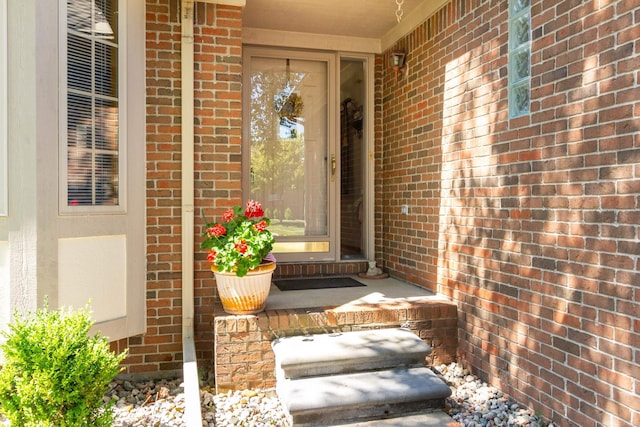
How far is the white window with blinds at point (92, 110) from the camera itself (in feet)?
10.0

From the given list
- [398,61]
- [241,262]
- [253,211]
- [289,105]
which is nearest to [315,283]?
[253,211]

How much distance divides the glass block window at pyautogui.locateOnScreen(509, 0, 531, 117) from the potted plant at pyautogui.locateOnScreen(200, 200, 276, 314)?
183 centimetres

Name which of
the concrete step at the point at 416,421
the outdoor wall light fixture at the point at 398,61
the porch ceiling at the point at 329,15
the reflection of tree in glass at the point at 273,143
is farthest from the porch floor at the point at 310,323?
the porch ceiling at the point at 329,15

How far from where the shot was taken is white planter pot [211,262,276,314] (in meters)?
3.24

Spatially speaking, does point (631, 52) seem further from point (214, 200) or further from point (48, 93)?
point (48, 93)

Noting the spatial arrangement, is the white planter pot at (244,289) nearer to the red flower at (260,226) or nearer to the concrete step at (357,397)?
the red flower at (260,226)

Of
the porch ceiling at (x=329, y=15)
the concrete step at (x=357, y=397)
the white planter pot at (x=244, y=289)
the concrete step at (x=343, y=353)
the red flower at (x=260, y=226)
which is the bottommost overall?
the concrete step at (x=357, y=397)

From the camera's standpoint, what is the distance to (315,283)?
4.59 meters

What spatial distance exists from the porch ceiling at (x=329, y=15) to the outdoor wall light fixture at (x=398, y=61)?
320mm

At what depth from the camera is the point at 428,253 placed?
Result: 4227 mm

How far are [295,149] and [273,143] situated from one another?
0.80ft

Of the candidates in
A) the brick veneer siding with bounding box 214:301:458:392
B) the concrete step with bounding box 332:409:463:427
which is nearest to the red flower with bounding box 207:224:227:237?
the brick veneer siding with bounding box 214:301:458:392

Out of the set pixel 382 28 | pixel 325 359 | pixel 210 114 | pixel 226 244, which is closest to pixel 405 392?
pixel 325 359

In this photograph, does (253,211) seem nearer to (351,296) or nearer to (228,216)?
(228,216)
